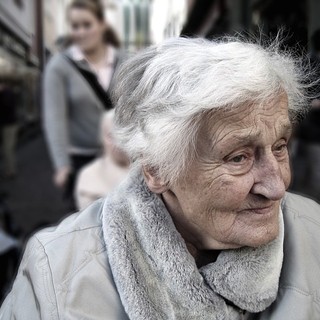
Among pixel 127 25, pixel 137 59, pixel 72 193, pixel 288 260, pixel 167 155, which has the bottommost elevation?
pixel 72 193

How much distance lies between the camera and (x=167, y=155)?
56.6 inches

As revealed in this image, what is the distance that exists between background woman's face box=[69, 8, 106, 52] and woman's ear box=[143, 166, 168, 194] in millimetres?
1850

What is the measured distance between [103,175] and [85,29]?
799mm

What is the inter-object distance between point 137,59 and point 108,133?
59.9 inches

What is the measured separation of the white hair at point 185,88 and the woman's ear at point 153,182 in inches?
0.9

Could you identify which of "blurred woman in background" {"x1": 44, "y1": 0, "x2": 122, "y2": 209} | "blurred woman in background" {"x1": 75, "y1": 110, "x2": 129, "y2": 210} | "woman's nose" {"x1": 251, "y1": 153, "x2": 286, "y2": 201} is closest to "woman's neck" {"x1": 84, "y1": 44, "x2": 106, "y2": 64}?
"blurred woman in background" {"x1": 44, "y1": 0, "x2": 122, "y2": 209}

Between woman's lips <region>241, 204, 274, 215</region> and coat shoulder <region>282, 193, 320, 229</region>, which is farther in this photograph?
coat shoulder <region>282, 193, 320, 229</region>

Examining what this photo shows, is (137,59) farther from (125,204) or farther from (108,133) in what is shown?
(108,133)

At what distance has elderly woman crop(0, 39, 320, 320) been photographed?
1389 millimetres

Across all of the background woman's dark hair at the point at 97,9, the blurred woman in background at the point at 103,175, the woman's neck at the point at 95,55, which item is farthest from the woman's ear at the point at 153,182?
the background woman's dark hair at the point at 97,9

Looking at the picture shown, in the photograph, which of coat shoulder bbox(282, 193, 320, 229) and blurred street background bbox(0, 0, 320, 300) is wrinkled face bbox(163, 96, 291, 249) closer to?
coat shoulder bbox(282, 193, 320, 229)

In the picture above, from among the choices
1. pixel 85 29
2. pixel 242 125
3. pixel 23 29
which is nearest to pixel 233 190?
pixel 242 125

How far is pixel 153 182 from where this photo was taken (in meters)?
1.53

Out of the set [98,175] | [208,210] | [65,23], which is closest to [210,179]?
[208,210]
